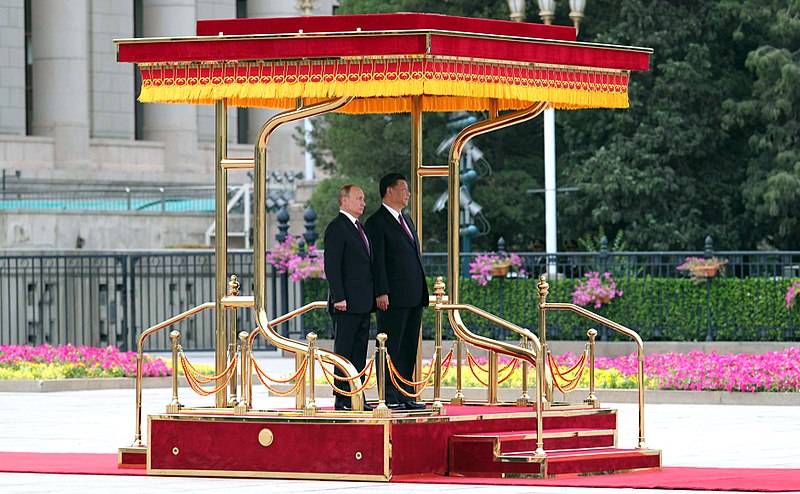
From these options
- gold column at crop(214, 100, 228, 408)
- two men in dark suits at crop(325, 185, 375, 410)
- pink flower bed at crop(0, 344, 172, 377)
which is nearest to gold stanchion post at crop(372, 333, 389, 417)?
two men in dark suits at crop(325, 185, 375, 410)

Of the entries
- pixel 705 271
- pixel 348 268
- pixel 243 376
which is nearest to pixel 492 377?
pixel 348 268

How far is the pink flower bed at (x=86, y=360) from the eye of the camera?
26.5m

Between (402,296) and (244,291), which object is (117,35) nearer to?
(244,291)

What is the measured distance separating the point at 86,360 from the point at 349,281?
12507 millimetres

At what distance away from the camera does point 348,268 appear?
49.0ft

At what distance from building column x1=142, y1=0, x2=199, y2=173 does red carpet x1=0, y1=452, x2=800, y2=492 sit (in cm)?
4925

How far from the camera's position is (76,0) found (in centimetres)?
6222

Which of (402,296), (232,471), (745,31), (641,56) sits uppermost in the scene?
(745,31)

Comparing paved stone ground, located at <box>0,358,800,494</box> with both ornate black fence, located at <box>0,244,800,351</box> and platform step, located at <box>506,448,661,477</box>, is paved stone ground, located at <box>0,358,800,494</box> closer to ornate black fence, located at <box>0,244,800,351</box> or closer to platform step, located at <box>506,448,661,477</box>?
platform step, located at <box>506,448,661,477</box>

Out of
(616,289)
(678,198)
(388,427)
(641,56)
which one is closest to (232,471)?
(388,427)

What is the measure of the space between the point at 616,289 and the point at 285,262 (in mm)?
5810

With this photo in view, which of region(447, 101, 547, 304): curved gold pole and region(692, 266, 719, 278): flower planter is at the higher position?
region(447, 101, 547, 304): curved gold pole

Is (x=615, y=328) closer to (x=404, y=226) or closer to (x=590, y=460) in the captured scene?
(x=590, y=460)

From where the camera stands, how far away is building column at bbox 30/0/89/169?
61.4 metres
